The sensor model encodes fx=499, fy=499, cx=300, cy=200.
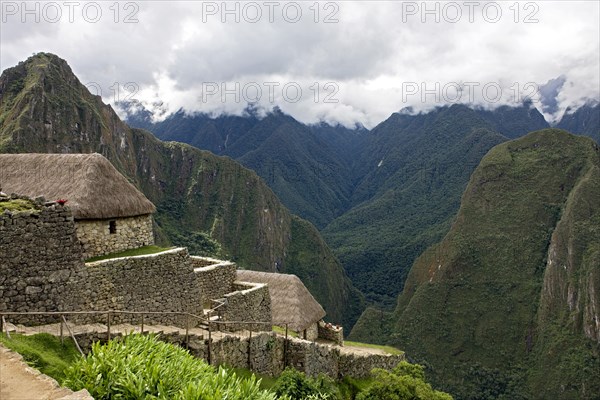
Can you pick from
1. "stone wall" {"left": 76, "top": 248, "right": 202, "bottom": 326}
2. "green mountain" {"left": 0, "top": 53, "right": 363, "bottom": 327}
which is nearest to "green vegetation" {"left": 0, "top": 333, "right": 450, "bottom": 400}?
"stone wall" {"left": 76, "top": 248, "right": 202, "bottom": 326}

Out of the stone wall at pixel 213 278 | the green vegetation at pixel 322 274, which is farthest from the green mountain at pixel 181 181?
the stone wall at pixel 213 278

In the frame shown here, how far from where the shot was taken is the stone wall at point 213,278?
1719cm

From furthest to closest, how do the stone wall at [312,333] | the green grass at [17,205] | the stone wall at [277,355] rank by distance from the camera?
the stone wall at [312,333] → the stone wall at [277,355] → the green grass at [17,205]

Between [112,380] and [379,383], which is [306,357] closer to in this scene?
[379,383]

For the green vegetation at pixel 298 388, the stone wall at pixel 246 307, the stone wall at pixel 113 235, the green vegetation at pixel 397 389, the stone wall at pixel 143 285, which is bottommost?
the green vegetation at pixel 397 389

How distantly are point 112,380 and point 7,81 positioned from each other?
119 metres

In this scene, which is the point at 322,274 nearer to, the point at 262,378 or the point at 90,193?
the point at 262,378

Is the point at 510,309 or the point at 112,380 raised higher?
the point at 112,380

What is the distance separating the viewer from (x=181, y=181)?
15788 centimetres

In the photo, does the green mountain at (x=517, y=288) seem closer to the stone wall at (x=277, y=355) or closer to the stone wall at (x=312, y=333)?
the stone wall at (x=312, y=333)

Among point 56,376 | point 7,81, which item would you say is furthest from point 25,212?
point 7,81

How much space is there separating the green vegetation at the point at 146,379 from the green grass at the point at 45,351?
0.56 metres

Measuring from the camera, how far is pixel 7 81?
107188mm

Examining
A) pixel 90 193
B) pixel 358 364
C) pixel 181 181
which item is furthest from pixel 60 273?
pixel 181 181
